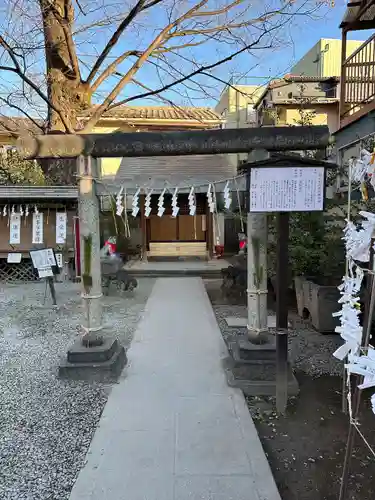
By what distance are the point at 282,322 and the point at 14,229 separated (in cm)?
851

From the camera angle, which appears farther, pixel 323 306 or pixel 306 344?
pixel 323 306

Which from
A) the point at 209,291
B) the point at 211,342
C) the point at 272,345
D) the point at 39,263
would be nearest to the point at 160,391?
the point at 272,345

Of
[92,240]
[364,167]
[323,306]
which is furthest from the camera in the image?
[323,306]

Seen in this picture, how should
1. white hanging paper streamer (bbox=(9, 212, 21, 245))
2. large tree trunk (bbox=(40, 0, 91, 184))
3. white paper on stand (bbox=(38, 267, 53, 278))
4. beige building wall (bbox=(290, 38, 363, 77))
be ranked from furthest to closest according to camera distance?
beige building wall (bbox=(290, 38, 363, 77)) → white hanging paper streamer (bbox=(9, 212, 21, 245)) → large tree trunk (bbox=(40, 0, 91, 184)) → white paper on stand (bbox=(38, 267, 53, 278))

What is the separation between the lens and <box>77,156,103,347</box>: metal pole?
415 centimetres

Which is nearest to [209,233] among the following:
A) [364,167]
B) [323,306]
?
[323,306]

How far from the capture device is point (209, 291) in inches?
364

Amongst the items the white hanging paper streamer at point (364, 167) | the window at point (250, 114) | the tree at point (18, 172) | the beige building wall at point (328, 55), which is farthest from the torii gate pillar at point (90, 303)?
the window at point (250, 114)

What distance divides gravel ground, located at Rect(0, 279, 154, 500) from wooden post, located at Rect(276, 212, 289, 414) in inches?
66.2

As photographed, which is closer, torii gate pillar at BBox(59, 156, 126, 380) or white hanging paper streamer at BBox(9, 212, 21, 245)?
torii gate pillar at BBox(59, 156, 126, 380)

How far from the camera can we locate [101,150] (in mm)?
4023

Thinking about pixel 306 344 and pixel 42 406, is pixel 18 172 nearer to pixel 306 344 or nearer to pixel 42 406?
pixel 42 406

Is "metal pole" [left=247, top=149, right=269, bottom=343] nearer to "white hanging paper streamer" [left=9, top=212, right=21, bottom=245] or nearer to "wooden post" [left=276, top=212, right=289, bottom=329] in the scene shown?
"wooden post" [left=276, top=212, right=289, bottom=329]

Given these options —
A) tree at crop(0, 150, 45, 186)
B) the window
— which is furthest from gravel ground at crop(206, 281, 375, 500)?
the window
